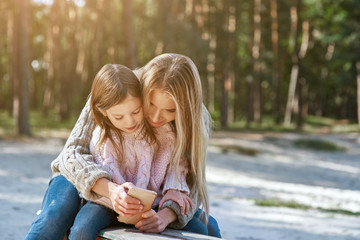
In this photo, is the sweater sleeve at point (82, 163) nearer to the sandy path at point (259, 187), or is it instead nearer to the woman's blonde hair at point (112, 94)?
the woman's blonde hair at point (112, 94)

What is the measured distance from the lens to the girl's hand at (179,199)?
2696 millimetres

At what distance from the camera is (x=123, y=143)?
9.16ft

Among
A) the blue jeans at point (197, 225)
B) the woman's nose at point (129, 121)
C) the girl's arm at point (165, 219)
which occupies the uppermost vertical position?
the woman's nose at point (129, 121)

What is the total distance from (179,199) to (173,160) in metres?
0.22

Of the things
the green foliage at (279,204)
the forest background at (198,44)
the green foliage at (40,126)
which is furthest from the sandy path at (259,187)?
the forest background at (198,44)

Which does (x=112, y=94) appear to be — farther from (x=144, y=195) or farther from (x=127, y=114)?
(x=144, y=195)

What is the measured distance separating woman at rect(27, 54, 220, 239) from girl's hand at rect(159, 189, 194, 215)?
0.01 meters

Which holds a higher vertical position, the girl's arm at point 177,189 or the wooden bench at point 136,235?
the girl's arm at point 177,189

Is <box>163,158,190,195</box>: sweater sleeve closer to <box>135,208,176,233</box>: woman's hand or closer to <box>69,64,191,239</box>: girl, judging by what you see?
<box>69,64,191,239</box>: girl

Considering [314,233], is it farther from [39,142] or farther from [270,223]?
[39,142]

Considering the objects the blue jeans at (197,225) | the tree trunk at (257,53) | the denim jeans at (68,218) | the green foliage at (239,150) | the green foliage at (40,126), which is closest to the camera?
the denim jeans at (68,218)

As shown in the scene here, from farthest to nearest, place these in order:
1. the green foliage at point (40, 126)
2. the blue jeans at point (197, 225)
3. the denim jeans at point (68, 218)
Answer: the green foliage at point (40, 126) < the blue jeans at point (197, 225) < the denim jeans at point (68, 218)

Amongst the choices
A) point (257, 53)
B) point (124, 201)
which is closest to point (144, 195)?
point (124, 201)

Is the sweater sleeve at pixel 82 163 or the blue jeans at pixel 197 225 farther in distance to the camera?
the blue jeans at pixel 197 225
